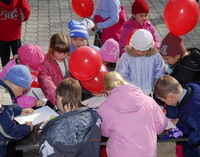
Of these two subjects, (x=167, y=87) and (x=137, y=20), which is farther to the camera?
(x=137, y=20)

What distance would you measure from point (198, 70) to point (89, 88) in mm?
1327

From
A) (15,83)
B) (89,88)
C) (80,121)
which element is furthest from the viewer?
(89,88)

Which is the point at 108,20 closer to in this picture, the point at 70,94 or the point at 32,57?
the point at 32,57

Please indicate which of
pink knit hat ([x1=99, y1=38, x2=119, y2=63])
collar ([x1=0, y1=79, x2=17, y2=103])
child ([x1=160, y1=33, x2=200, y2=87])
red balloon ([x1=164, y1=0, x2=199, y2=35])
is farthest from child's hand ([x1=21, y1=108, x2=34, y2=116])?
red balloon ([x1=164, y1=0, x2=199, y2=35])

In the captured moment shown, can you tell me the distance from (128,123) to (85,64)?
90cm

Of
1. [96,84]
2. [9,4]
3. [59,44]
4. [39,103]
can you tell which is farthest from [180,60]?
[9,4]

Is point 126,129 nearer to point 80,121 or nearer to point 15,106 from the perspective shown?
point 80,121

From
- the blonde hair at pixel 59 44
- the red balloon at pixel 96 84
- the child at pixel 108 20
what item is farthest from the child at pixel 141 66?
the child at pixel 108 20

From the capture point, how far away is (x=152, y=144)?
3092 millimetres

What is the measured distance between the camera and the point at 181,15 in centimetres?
434

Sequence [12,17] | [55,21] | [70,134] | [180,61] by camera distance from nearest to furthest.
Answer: [70,134] → [180,61] → [12,17] → [55,21]

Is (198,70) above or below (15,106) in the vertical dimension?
above

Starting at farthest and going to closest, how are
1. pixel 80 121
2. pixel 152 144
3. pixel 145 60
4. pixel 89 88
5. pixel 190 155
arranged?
pixel 145 60 < pixel 89 88 < pixel 190 155 < pixel 152 144 < pixel 80 121

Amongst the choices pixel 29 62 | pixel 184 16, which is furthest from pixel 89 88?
pixel 184 16
